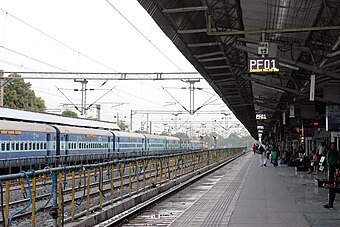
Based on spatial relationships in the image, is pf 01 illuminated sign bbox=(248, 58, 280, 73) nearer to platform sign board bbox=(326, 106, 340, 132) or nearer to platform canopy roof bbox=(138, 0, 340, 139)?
platform canopy roof bbox=(138, 0, 340, 139)

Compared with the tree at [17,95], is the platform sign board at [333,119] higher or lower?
lower

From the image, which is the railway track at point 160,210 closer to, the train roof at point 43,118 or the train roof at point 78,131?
the train roof at point 43,118

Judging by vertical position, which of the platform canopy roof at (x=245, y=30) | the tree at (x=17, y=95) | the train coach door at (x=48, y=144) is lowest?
the train coach door at (x=48, y=144)

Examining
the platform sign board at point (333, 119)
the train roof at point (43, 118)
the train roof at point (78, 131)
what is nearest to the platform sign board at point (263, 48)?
the platform sign board at point (333, 119)

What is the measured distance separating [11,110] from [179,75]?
13750mm

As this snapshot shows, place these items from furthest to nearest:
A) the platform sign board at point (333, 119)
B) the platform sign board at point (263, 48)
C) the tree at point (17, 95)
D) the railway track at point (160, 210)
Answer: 1. the tree at point (17, 95)
2. the platform sign board at point (333, 119)
3. the platform sign board at point (263, 48)
4. the railway track at point (160, 210)

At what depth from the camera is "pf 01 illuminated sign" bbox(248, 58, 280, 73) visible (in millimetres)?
14266

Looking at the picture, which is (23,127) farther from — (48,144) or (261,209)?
(261,209)

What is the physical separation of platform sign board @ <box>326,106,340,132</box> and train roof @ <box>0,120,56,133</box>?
45.8ft

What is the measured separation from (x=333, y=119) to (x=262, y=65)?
5.83 metres

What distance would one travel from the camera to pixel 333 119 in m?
18.8

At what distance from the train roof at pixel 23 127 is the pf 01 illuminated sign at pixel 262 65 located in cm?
1317

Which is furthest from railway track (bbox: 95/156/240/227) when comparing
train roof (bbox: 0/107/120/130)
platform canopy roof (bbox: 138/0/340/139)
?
train roof (bbox: 0/107/120/130)

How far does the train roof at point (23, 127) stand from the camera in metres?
23.6
